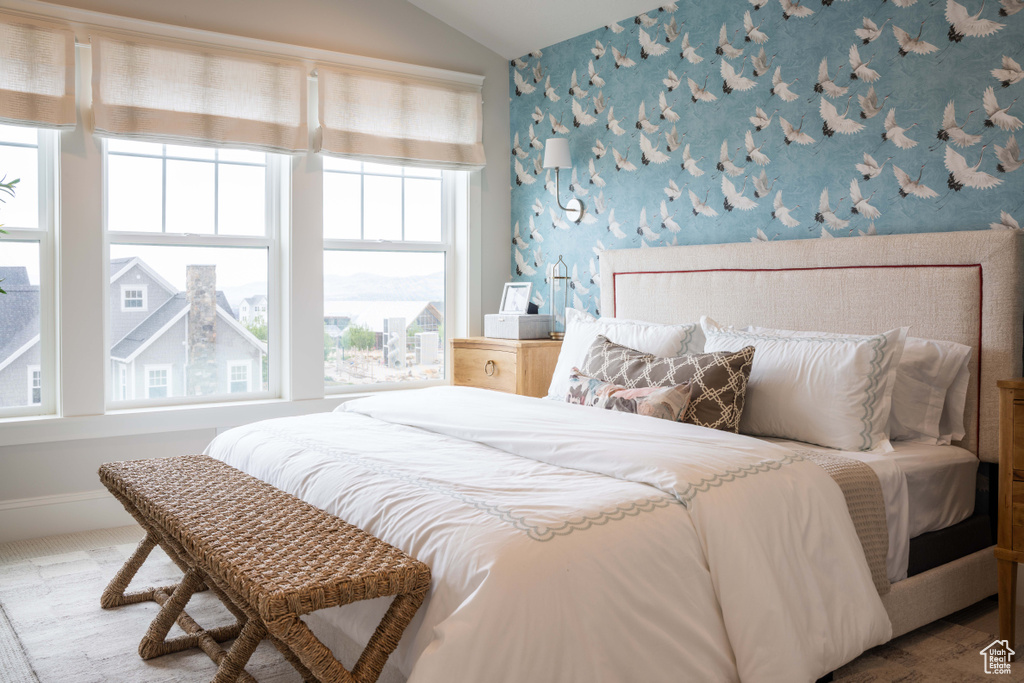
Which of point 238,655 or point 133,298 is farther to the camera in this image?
point 133,298

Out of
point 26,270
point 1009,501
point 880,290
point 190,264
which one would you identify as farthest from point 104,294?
point 1009,501

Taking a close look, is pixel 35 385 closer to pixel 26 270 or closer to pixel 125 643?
pixel 26 270

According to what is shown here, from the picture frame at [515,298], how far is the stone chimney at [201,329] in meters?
1.59

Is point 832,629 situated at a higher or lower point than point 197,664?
higher

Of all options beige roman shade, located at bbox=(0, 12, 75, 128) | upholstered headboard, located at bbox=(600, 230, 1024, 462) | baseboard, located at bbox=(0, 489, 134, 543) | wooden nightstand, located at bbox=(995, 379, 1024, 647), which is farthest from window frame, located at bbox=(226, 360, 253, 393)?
wooden nightstand, located at bbox=(995, 379, 1024, 647)

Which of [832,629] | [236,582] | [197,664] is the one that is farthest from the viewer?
[197,664]

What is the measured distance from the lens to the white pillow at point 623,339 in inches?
123

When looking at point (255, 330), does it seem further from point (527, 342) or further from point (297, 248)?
point (527, 342)

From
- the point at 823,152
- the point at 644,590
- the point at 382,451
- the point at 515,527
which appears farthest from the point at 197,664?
the point at 823,152

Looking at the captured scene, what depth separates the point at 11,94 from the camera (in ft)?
10.8

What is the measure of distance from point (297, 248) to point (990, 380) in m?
3.16

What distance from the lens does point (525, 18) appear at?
166 inches

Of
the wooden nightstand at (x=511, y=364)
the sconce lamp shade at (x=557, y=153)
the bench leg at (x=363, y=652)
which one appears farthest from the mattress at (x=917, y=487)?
the sconce lamp shade at (x=557, y=153)

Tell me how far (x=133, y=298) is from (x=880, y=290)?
3311mm
